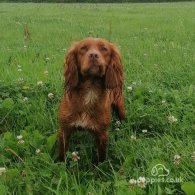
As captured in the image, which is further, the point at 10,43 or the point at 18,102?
the point at 10,43

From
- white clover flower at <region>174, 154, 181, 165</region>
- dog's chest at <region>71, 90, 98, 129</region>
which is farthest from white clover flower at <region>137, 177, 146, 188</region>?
dog's chest at <region>71, 90, 98, 129</region>

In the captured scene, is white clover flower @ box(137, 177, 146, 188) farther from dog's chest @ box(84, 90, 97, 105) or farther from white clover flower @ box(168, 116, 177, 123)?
white clover flower @ box(168, 116, 177, 123)

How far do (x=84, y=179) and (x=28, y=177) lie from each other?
0.52m

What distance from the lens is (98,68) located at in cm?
394

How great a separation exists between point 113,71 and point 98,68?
0.27 metres

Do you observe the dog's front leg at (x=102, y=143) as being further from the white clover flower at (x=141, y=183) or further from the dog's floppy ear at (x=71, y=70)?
the white clover flower at (x=141, y=183)

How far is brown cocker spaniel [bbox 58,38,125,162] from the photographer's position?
13.5ft

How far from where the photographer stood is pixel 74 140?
478cm

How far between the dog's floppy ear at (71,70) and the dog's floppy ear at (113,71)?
29 centimetres

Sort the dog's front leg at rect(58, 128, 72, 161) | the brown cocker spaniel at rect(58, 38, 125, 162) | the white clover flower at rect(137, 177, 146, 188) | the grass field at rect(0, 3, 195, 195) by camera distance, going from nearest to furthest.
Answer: the white clover flower at rect(137, 177, 146, 188) → the grass field at rect(0, 3, 195, 195) → the brown cocker spaniel at rect(58, 38, 125, 162) → the dog's front leg at rect(58, 128, 72, 161)

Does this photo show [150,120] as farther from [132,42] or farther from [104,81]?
[132,42]

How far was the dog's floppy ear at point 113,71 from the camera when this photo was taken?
416cm

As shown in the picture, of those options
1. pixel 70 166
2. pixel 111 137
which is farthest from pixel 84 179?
pixel 111 137

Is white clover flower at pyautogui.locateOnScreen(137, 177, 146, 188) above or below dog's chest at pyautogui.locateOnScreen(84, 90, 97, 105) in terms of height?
below
